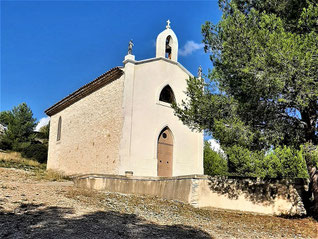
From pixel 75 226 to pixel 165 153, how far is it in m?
10.5

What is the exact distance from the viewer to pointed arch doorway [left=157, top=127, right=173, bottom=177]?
1534 centimetres

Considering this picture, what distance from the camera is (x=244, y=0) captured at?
10695 millimetres

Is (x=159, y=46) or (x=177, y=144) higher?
(x=159, y=46)

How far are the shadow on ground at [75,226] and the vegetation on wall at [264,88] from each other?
340 cm

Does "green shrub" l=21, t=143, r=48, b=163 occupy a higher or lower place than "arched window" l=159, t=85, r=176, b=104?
lower

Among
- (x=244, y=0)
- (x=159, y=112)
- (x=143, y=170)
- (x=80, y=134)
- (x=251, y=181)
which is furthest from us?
(x=80, y=134)

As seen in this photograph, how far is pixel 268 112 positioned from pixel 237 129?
4.25 feet

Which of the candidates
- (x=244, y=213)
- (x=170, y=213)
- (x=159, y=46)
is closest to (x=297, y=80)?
(x=244, y=213)

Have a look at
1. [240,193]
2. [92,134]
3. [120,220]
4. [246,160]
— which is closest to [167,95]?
[92,134]

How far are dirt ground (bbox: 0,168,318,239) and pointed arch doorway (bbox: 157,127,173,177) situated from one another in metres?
5.70

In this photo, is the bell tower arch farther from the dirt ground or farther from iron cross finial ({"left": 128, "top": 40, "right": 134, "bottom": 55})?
the dirt ground

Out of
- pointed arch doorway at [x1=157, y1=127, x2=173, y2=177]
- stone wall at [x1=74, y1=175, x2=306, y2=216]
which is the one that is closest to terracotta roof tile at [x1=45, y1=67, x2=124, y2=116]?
pointed arch doorway at [x1=157, y1=127, x2=173, y2=177]

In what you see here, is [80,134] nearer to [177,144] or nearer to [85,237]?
[177,144]

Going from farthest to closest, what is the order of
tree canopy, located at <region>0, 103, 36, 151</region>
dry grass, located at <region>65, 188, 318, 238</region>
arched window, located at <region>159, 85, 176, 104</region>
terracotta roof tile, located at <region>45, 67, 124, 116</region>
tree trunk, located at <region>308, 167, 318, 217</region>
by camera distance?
tree canopy, located at <region>0, 103, 36, 151</region>
arched window, located at <region>159, 85, 176, 104</region>
terracotta roof tile, located at <region>45, 67, 124, 116</region>
tree trunk, located at <region>308, 167, 318, 217</region>
dry grass, located at <region>65, 188, 318, 238</region>
